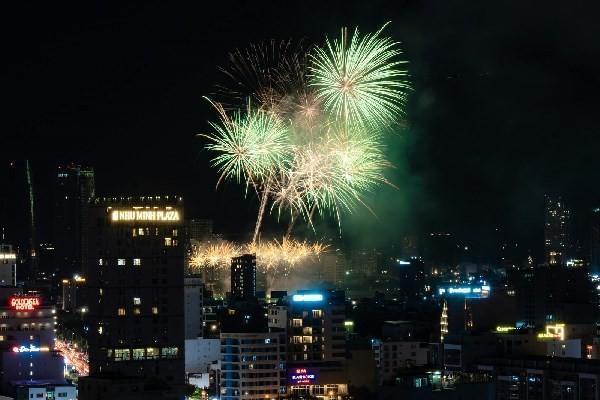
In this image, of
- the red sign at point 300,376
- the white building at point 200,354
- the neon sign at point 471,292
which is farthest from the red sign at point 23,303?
the neon sign at point 471,292

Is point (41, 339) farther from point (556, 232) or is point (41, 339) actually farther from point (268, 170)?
point (556, 232)

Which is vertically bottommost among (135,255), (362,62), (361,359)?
(361,359)

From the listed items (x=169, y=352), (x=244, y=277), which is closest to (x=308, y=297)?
(x=169, y=352)

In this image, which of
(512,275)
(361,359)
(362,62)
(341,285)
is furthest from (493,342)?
(341,285)

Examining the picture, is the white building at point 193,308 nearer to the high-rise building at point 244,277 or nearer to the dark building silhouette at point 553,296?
the high-rise building at point 244,277

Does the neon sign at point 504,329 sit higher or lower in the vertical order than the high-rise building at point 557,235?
lower

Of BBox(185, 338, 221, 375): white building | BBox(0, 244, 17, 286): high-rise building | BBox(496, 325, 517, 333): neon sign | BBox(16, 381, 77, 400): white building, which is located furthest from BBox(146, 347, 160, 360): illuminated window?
BBox(0, 244, 17, 286): high-rise building
